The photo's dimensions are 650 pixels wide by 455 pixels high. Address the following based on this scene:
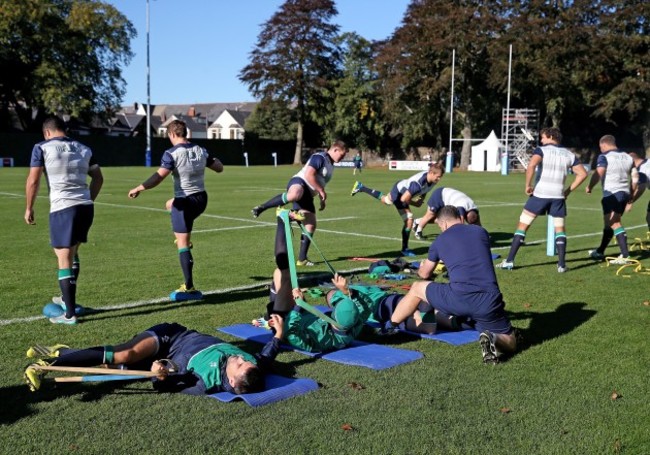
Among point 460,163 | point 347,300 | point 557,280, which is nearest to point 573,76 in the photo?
point 460,163

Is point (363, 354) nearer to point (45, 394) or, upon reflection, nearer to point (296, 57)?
point (45, 394)

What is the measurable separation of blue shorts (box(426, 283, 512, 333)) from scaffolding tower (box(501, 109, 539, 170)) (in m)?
52.5

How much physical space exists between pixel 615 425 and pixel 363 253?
26.3 ft

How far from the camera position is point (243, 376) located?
504 cm

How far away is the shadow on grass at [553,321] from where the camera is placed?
22.8 ft

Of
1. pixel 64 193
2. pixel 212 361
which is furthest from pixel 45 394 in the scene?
pixel 64 193

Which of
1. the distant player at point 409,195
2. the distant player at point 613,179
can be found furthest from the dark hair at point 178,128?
the distant player at point 613,179

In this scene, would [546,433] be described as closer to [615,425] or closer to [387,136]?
[615,425]

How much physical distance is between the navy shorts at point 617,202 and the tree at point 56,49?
54.2 metres

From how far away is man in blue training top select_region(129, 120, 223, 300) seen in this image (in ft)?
28.0

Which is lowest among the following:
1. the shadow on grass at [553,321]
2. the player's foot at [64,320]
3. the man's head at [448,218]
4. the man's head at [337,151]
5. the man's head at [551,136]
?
the shadow on grass at [553,321]

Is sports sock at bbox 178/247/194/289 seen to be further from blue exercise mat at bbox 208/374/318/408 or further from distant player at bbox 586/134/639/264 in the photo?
distant player at bbox 586/134/639/264

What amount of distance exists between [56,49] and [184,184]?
57.5 meters

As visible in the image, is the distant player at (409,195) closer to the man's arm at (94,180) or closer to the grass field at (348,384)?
the grass field at (348,384)
